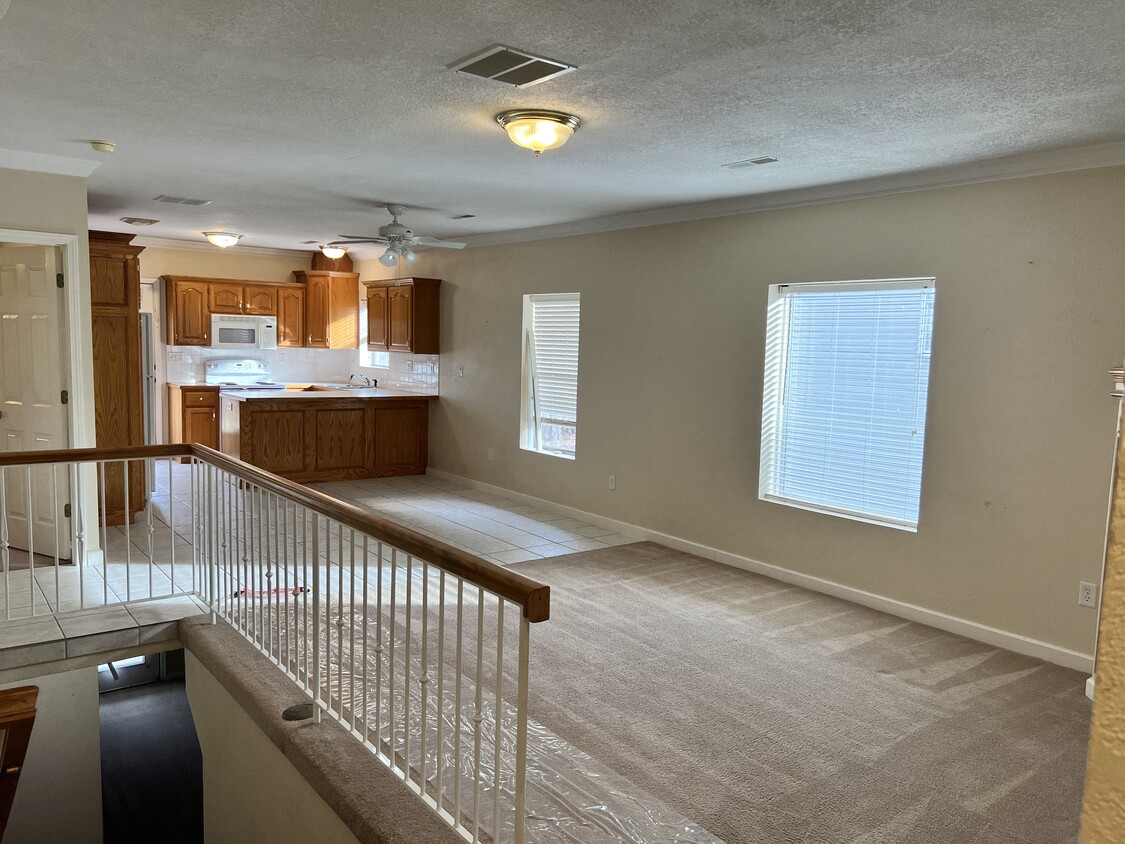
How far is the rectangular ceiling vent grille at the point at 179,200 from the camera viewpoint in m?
6.03

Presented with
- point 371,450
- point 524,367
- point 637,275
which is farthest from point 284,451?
point 637,275

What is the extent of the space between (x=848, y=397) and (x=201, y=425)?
6925 millimetres

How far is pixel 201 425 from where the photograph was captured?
29.0ft

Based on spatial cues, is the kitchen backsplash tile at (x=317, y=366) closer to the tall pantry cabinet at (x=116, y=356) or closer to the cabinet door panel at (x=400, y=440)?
the cabinet door panel at (x=400, y=440)

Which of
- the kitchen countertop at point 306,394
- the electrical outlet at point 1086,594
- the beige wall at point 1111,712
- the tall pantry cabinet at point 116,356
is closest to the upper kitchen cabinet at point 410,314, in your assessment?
the kitchen countertop at point 306,394

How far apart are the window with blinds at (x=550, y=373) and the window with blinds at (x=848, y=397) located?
7.11 ft

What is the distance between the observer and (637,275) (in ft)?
20.7

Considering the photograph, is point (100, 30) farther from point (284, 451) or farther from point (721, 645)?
point (284, 451)

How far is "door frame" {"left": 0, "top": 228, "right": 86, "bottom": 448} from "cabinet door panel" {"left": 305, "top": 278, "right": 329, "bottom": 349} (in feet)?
16.0

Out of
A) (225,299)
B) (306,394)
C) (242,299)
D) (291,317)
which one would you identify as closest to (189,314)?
(225,299)

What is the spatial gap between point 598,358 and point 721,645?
3.11 m

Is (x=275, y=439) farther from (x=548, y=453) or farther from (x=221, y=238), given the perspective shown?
(x=548, y=453)

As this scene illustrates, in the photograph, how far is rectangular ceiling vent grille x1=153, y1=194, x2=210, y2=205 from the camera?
6.03m

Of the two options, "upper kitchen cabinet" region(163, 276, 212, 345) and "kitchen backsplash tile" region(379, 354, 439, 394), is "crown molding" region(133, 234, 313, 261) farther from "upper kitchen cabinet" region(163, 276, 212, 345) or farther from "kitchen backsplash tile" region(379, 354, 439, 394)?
"kitchen backsplash tile" region(379, 354, 439, 394)
